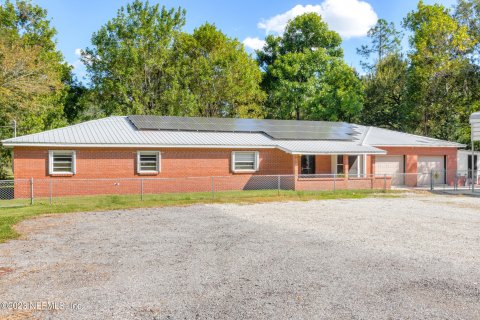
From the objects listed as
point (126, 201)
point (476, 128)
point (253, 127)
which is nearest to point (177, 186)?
point (126, 201)

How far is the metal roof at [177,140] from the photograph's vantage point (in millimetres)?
21828

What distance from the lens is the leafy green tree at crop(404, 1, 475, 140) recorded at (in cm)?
3953

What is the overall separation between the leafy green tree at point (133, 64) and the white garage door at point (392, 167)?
20.5 m

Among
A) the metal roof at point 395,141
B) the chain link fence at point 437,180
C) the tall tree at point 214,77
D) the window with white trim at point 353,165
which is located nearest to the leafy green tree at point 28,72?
the tall tree at point 214,77

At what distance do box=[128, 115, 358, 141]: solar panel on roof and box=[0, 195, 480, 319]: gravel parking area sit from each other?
513 inches

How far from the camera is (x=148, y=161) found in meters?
23.7

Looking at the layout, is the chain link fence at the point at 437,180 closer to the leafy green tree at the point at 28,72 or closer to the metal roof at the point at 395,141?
the metal roof at the point at 395,141

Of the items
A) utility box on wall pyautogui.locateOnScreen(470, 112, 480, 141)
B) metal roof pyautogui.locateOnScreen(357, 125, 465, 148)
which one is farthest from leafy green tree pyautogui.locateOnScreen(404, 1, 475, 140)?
utility box on wall pyautogui.locateOnScreen(470, 112, 480, 141)

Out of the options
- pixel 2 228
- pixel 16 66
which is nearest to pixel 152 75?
pixel 16 66

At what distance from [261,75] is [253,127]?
781 inches

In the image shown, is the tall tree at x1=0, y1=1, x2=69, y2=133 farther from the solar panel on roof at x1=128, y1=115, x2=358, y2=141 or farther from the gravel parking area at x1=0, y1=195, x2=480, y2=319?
the gravel parking area at x1=0, y1=195, x2=480, y2=319

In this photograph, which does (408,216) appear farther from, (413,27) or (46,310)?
(413,27)

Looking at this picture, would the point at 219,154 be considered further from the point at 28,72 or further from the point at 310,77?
the point at 310,77

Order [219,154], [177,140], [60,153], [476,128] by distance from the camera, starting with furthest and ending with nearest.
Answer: [476,128] → [219,154] → [177,140] → [60,153]
